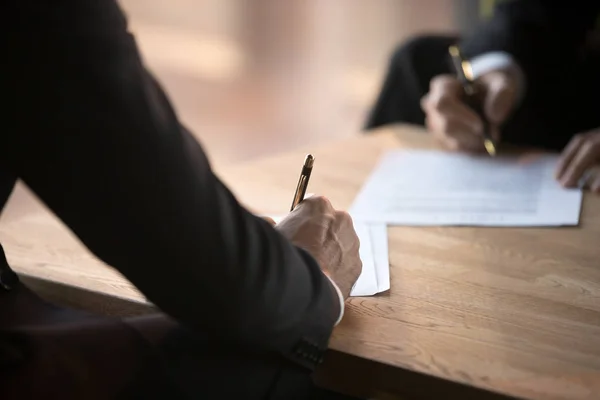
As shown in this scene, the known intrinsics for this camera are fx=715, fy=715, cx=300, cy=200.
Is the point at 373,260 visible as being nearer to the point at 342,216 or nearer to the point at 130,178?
the point at 342,216

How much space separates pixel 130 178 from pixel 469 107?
89cm

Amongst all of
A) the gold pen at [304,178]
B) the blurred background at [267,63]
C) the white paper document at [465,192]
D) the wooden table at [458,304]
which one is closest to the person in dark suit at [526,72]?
the white paper document at [465,192]

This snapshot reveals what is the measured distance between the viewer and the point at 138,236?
53 cm

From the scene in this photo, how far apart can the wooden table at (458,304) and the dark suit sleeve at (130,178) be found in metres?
0.14

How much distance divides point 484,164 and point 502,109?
14 cm

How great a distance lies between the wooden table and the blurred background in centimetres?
175

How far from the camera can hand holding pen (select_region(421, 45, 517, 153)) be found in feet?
4.07

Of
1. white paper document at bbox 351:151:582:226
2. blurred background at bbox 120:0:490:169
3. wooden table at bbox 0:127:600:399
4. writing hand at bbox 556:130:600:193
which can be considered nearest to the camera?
wooden table at bbox 0:127:600:399

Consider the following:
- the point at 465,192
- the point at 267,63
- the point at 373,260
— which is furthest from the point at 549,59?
the point at 267,63

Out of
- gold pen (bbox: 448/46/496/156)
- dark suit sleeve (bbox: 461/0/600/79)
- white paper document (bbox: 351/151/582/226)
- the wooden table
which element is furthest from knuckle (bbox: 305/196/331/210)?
dark suit sleeve (bbox: 461/0/600/79)

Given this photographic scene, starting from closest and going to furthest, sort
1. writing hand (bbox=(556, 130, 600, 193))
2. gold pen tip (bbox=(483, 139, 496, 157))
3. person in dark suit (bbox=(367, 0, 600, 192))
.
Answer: writing hand (bbox=(556, 130, 600, 193))
gold pen tip (bbox=(483, 139, 496, 157))
person in dark suit (bbox=(367, 0, 600, 192))

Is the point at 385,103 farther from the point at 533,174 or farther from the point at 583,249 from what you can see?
the point at 583,249

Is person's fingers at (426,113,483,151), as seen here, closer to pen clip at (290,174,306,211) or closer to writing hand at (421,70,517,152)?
writing hand at (421,70,517,152)

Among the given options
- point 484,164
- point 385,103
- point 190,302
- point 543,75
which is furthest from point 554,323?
point 385,103
